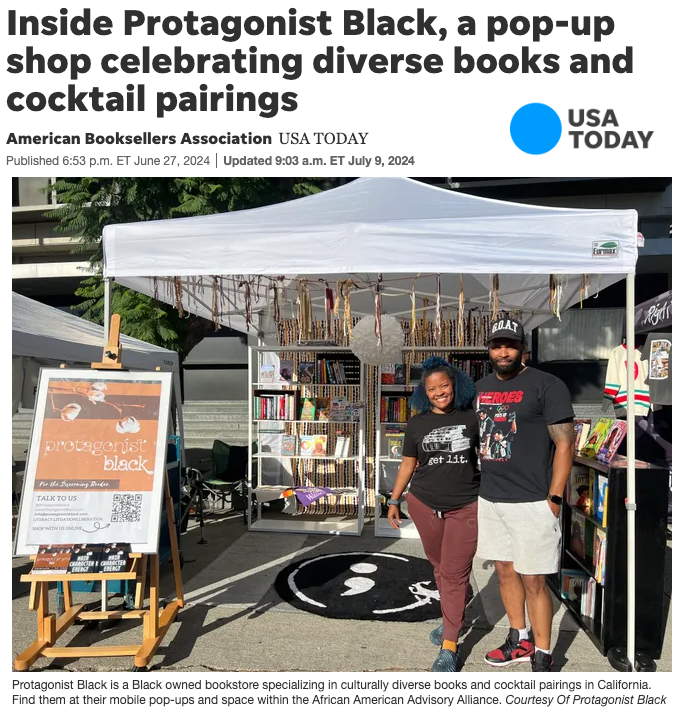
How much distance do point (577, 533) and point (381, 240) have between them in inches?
105

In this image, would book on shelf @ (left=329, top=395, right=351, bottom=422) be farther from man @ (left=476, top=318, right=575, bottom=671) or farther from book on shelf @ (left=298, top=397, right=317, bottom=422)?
man @ (left=476, top=318, right=575, bottom=671)

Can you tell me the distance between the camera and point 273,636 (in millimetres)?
3508

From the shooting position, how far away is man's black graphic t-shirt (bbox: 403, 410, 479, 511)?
10.3 feet

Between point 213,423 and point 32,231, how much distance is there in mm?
9589

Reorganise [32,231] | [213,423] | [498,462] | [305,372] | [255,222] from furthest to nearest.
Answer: [32,231] → [213,423] → [305,372] → [255,222] → [498,462]

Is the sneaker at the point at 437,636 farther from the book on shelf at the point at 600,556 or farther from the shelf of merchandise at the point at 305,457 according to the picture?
the shelf of merchandise at the point at 305,457

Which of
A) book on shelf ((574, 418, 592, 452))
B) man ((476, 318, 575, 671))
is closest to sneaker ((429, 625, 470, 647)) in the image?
man ((476, 318, 575, 671))


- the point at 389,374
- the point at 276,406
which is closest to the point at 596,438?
the point at 389,374

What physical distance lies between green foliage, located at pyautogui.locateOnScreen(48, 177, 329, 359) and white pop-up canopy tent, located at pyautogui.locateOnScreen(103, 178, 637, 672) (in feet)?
12.8

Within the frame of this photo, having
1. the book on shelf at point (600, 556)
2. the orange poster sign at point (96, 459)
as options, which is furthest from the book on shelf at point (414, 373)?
the orange poster sign at point (96, 459)

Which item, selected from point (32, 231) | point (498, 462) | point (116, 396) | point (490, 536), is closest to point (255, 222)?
point (116, 396)

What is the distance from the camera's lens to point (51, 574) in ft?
10.1

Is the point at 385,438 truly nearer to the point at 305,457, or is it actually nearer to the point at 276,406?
the point at 305,457

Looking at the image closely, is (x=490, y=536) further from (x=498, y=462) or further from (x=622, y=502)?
(x=622, y=502)
